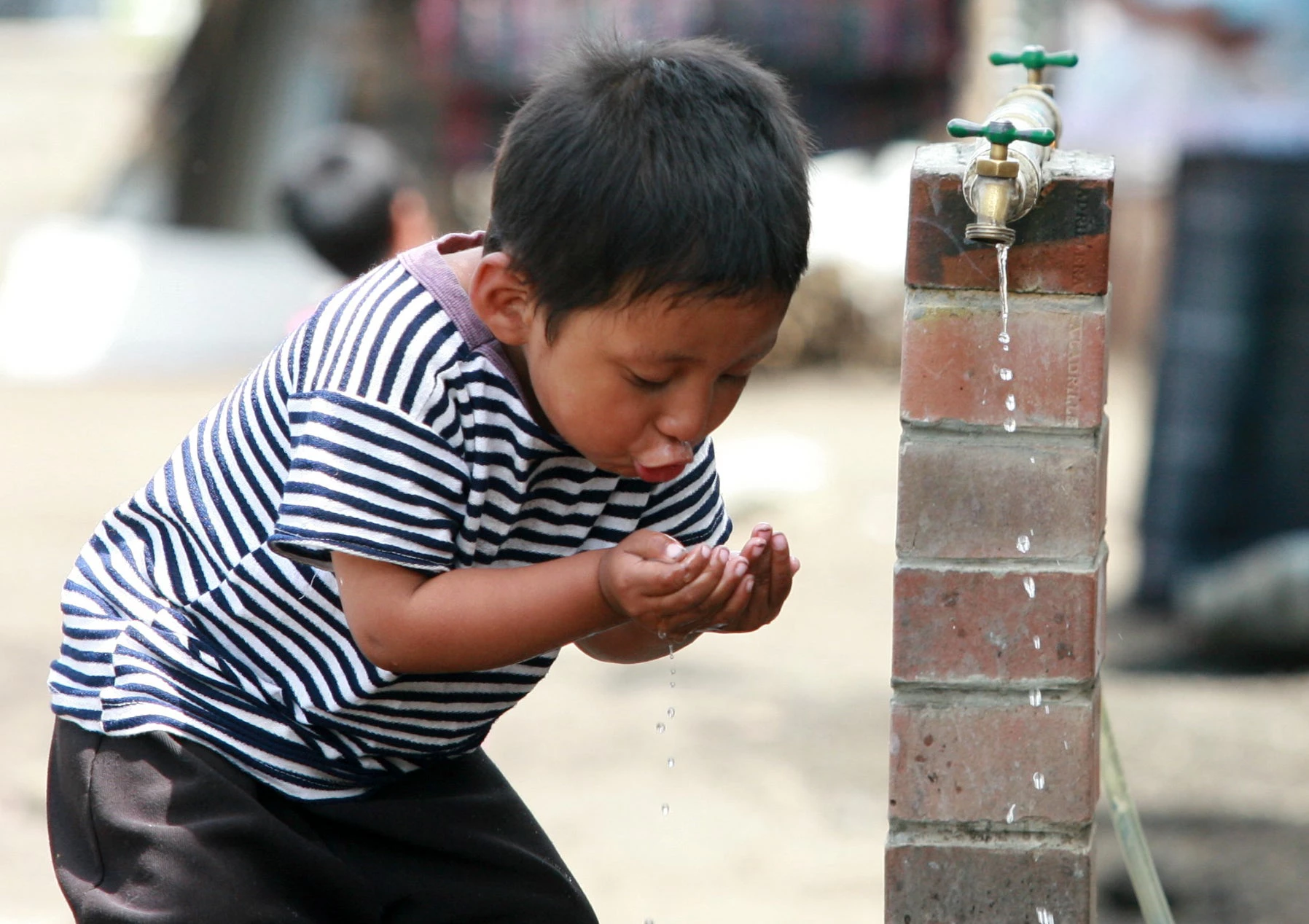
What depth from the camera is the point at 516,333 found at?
1.58 metres

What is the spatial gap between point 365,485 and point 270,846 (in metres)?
0.41

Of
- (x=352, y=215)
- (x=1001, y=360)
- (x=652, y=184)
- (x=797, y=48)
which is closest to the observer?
(x=652, y=184)

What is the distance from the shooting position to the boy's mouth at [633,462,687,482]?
156 cm

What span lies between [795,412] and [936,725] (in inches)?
270

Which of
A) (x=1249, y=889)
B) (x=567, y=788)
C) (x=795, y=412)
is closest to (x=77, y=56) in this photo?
(x=795, y=412)

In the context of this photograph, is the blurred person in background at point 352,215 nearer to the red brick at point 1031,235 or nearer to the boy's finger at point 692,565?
→ the red brick at point 1031,235

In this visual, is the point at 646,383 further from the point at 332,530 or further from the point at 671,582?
the point at 332,530

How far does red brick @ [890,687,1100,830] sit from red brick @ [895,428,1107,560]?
0.15 m

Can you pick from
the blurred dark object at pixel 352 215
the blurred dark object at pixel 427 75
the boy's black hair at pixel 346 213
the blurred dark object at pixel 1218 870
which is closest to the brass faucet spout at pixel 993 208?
the blurred dark object at pixel 1218 870

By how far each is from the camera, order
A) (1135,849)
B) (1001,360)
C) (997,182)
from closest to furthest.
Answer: (997,182)
(1001,360)
(1135,849)

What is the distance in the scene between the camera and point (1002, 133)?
1.56 m

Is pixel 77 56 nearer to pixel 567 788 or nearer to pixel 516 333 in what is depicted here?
pixel 567 788

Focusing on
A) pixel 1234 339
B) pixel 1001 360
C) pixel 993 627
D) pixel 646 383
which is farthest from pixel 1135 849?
pixel 1234 339

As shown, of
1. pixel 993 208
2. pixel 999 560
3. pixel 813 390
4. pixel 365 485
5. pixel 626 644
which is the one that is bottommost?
pixel 813 390
